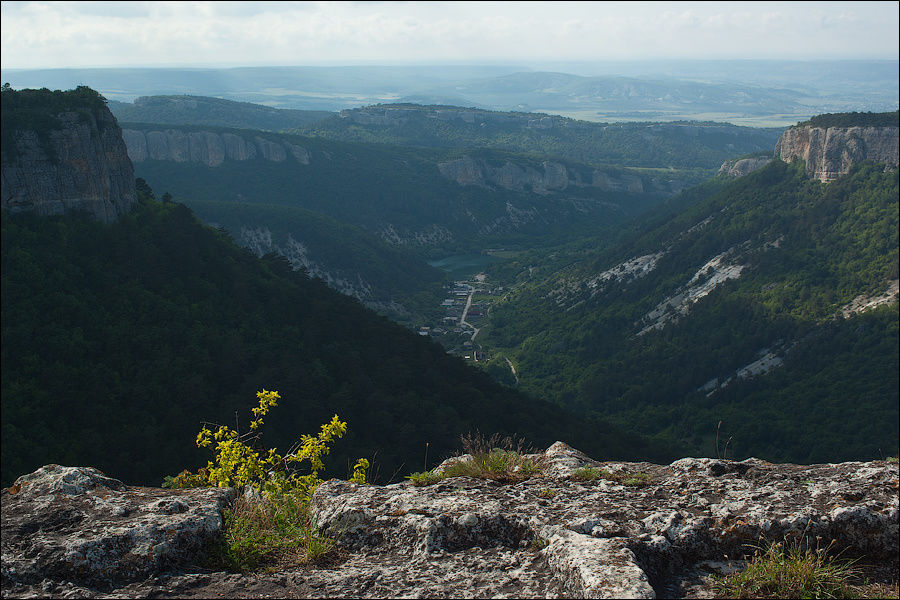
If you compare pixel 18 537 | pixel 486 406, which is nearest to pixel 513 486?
pixel 18 537

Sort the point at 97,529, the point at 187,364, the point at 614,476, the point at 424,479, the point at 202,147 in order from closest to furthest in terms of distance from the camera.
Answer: the point at 97,529 < the point at 424,479 < the point at 614,476 < the point at 187,364 < the point at 202,147

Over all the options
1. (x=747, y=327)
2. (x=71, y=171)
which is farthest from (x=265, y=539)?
(x=747, y=327)

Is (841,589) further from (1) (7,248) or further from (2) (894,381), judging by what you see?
(2) (894,381)

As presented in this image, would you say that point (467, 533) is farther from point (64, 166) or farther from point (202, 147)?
point (202, 147)

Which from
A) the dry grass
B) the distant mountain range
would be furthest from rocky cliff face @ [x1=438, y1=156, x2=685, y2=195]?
the dry grass

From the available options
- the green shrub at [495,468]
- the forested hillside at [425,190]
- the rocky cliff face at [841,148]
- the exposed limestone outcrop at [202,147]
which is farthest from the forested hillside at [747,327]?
the exposed limestone outcrop at [202,147]

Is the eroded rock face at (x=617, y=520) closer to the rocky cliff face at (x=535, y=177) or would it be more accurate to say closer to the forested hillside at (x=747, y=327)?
the forested hillside at (x=747, y=327)

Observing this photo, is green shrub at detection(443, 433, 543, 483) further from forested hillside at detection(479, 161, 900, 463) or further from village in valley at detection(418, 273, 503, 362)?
village in valley at detection(418, 273, 503, 362)
